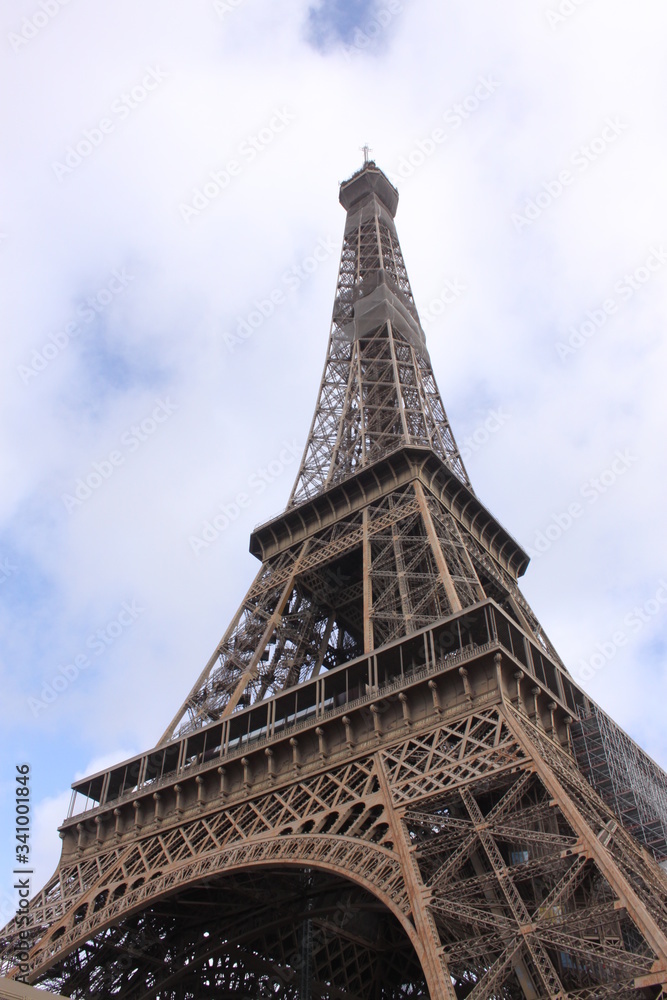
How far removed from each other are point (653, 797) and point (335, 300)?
36.7 metres

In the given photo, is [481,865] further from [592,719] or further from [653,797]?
[653,797]

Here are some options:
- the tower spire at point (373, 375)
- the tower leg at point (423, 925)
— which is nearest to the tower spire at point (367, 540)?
the tower spire at point (373, 375)

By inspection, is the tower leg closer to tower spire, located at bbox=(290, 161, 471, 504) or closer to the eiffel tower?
the eiffel tower

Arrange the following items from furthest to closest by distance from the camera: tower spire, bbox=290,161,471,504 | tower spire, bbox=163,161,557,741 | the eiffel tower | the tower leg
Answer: tower spire, bbox=290,161,471,504
tower spire, bbox=163,161,557,741
the eiffel tower
the tower leg

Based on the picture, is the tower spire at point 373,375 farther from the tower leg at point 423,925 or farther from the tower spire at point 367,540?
the tower leg at point 423,925

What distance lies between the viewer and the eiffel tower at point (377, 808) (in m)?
16.6

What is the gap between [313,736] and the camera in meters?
24.3

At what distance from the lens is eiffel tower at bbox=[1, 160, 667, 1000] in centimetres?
1661

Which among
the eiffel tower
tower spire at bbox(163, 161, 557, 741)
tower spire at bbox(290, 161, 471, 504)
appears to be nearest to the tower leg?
the eiffel tower

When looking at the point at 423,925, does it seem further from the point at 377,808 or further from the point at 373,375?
the point at 373,375

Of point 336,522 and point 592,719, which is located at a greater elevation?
point 336,522

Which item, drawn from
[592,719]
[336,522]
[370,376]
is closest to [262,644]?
[336,522]

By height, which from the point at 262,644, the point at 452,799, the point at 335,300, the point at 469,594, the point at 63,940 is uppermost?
the point at 335,300

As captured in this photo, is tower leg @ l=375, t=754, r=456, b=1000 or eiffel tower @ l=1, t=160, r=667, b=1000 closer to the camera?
tower leg @ l=375, t=754, r=456, b=1000
